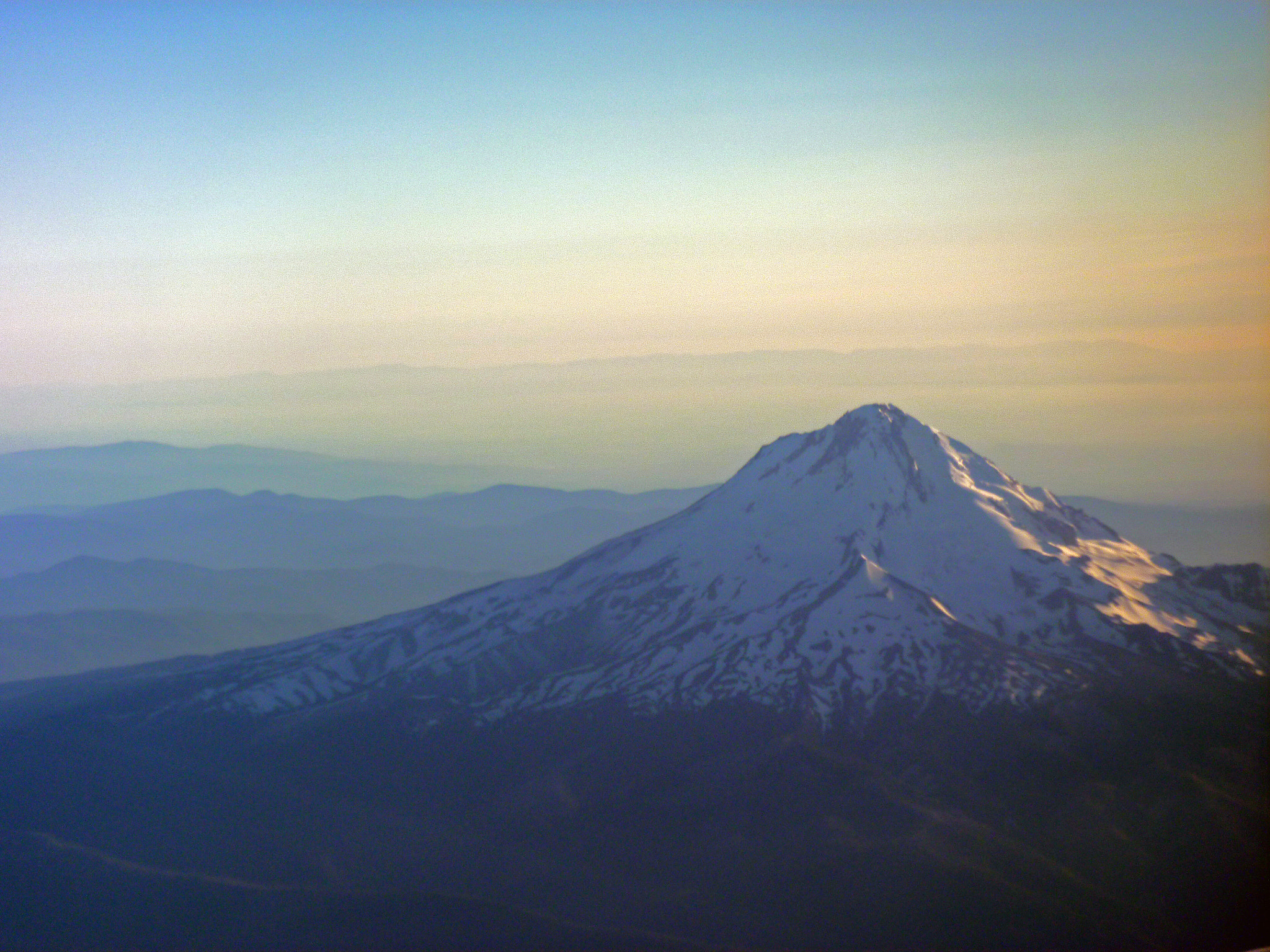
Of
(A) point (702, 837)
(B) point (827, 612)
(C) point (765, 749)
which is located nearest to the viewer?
(A) point (702, 837)

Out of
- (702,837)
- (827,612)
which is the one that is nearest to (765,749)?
(702,837)

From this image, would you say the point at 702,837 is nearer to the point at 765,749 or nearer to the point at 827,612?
the point at 765,749

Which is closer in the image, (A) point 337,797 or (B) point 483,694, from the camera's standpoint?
(A) point 337,797

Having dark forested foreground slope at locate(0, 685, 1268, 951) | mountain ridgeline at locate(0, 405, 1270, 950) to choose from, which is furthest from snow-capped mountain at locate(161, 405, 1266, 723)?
dark forested foreground slope at locate(0, 685, 1268, 951)

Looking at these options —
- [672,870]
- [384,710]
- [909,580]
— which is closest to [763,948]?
[672,870]

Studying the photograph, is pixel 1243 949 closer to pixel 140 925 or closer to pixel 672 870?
pixel 672 870

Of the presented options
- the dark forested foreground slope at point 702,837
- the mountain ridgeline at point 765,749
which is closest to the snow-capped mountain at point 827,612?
the mountain ridgeline at point 765,749
